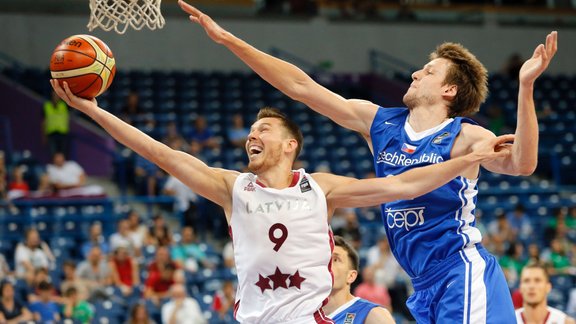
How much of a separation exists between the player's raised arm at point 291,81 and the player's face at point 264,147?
0.53 metres

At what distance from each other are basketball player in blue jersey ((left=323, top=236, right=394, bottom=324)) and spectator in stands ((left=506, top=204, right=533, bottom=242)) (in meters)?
10.9

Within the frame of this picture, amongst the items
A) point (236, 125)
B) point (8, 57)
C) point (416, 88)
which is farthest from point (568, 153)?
point (416, 88)

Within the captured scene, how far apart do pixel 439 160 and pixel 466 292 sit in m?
0.77

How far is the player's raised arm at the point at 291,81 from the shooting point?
5621 mm

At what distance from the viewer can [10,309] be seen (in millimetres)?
11953

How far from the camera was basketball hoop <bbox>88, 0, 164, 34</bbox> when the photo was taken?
6.45 metres

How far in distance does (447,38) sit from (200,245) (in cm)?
1312

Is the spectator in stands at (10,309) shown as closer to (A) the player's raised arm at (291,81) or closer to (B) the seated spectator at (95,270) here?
(B) the seated spectator at (95,270)

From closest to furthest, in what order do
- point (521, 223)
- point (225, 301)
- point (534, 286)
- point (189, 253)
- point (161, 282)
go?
point (534, 286)
point (225, 301)
point (161, 282)
point (189, 253)
point (521, 223)

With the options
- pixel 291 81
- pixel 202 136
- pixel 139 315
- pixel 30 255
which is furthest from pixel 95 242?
pixel 291 81

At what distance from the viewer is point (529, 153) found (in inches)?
218

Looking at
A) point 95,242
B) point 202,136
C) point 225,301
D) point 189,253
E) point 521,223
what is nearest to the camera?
point 225,301

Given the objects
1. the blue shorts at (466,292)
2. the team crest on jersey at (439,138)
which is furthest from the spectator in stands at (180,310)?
the team crest on jersey at (439,138)

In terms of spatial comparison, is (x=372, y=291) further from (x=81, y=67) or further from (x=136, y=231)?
(x=81, y=67)
